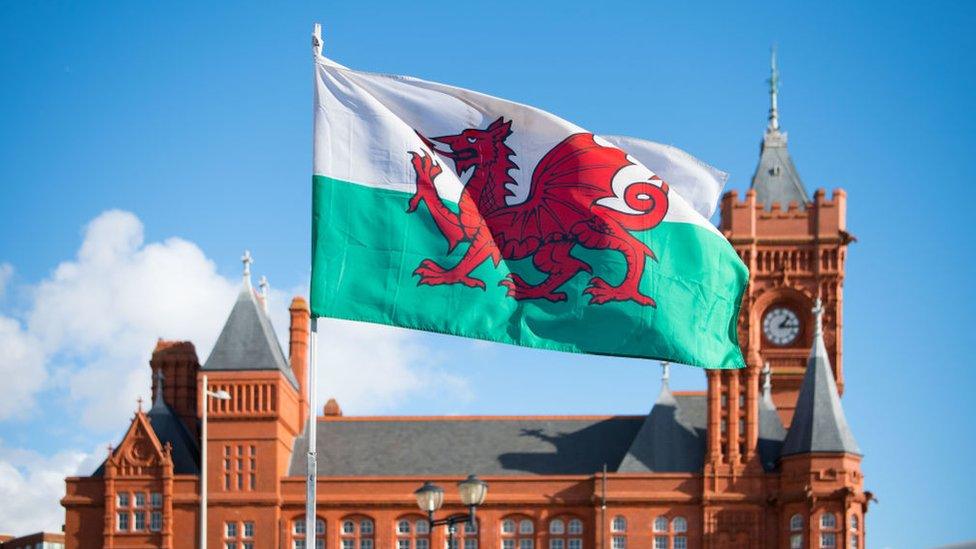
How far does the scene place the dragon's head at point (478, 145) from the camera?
28578 millimetres

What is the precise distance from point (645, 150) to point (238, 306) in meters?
66.3

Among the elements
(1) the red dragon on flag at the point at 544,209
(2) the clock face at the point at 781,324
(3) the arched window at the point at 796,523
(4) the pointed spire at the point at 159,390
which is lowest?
(1) the red dragon on flag at the point at 544,209

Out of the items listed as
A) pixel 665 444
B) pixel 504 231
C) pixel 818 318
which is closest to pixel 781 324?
pixel 818 318

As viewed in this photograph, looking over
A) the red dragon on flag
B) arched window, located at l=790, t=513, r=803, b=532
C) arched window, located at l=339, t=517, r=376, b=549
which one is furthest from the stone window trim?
the red dragon on flag

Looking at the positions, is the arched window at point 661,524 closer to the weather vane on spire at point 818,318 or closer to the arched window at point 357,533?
the weather vane on spire at point 818,318

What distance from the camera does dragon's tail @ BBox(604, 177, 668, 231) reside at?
93.6ft

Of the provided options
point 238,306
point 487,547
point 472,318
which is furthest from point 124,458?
point 472,318

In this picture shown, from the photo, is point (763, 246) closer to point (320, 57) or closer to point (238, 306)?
point (238, 306)

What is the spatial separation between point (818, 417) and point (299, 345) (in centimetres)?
2498

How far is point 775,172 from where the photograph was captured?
105062 millimetres

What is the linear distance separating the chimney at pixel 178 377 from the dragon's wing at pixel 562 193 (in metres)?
69.3

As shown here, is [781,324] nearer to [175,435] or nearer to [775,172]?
[775,172]

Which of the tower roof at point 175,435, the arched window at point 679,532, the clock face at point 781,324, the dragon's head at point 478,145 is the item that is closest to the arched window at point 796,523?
the arched window at point 679,532

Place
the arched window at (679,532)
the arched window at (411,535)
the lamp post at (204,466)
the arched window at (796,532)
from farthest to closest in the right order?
the arched window at (411,535) → the arched window at (679,532) → the arched window at (796,532) → the lamp post at (204,466)
